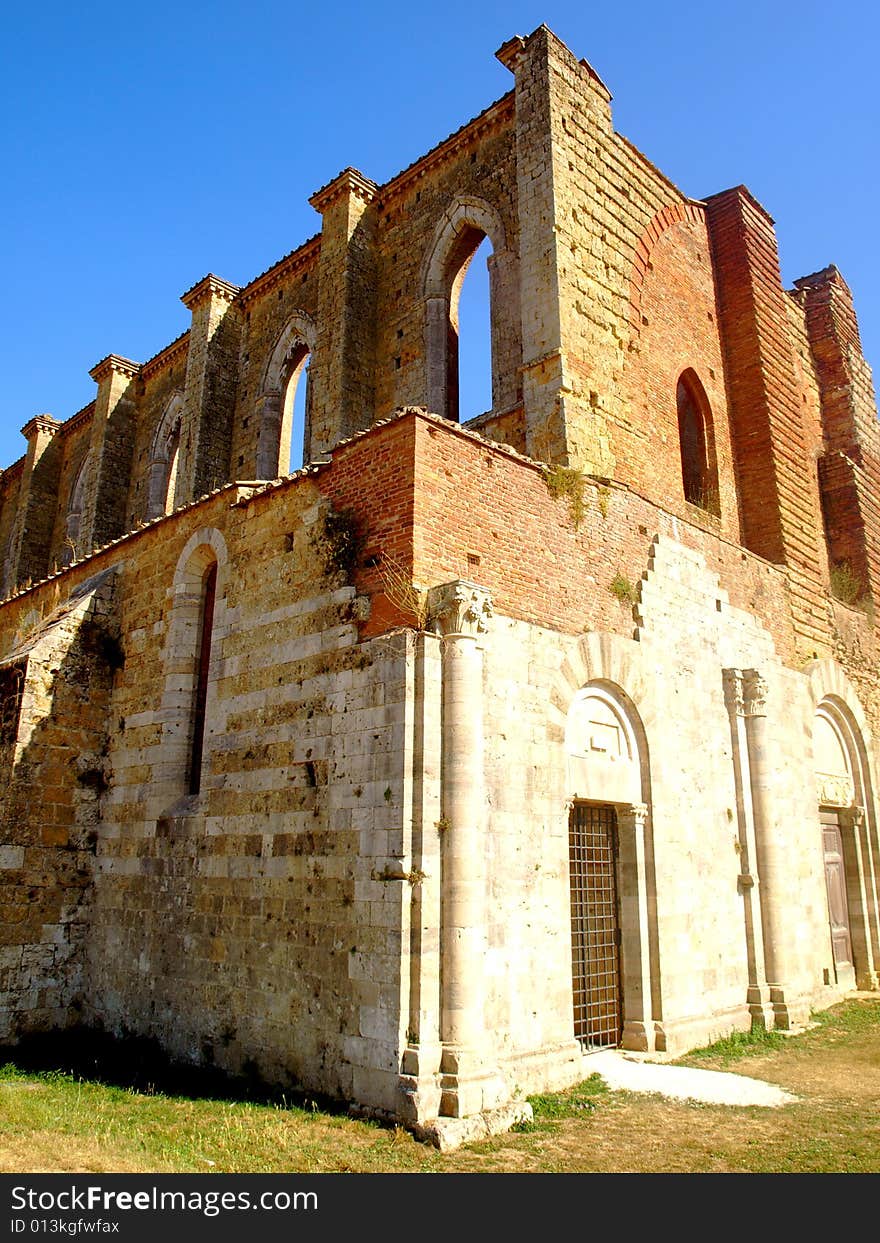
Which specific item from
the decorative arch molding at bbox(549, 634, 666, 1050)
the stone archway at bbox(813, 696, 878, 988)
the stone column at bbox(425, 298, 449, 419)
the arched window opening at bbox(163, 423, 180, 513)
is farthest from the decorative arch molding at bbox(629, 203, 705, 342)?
the arched window opening at bbox(163, 423, 180, 513)

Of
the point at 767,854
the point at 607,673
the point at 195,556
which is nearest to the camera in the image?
the point at 607,673

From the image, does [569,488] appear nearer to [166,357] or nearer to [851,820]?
[851,820]

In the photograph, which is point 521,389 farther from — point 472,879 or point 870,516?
point 870,516

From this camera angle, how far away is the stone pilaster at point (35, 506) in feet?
74.9

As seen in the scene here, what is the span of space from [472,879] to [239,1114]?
248 cm

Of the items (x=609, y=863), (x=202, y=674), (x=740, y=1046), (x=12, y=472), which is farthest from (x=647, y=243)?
(x=12, y=472)

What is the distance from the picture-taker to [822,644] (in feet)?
48.5

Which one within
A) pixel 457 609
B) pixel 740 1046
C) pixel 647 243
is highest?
pixel 647 243

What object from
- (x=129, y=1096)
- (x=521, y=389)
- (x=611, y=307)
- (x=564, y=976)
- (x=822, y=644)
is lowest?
(x=129, y=1096)

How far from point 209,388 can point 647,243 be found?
338 inches

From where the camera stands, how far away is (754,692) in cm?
1174

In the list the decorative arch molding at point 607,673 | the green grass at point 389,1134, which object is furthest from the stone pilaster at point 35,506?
the decorative arch molding at point 607,673

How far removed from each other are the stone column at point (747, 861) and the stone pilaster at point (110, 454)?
46.5ft

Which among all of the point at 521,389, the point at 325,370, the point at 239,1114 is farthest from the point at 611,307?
the point at 239,1114
